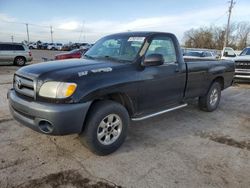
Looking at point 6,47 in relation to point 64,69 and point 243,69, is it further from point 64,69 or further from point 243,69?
point 64,69

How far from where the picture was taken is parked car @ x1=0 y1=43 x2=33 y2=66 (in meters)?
17.4

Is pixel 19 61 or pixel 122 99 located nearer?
pixel 122 99

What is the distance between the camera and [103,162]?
3.55 m

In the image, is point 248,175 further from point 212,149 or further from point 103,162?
point 103,162

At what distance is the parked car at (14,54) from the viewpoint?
1741cm

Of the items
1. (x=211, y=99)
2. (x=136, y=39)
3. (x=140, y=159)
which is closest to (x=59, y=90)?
(x=140, y=159)

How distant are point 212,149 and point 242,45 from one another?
2195 inches

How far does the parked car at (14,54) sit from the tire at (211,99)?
15.6 meters

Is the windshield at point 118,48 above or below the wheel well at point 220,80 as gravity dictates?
above

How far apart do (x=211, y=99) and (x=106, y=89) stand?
3806 mm

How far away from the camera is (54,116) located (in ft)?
10.3

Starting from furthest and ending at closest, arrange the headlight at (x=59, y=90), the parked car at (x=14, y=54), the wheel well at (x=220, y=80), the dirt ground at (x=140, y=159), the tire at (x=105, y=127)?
1. the parked car at (x=14, y=54)
2. the wheel well at (x=220, y=80)
3. the tire at (x=105, y=127)
4. the headlight at (x=59, y=90)
5. the dirt ground at (x=140, y=159)

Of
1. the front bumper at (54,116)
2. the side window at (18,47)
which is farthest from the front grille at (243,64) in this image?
the side window at (18,47)

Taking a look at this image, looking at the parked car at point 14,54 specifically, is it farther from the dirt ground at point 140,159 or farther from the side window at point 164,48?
the side window at point 164,48
